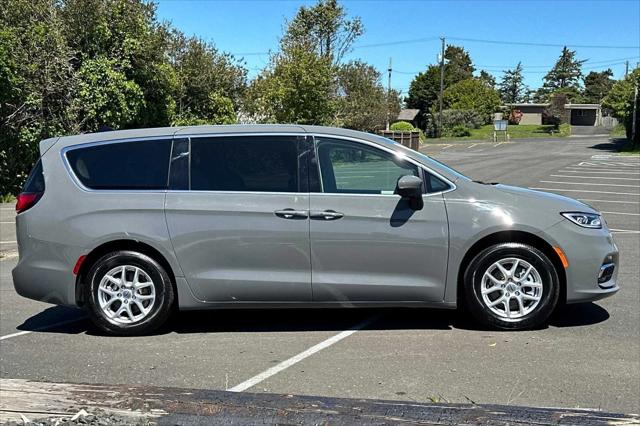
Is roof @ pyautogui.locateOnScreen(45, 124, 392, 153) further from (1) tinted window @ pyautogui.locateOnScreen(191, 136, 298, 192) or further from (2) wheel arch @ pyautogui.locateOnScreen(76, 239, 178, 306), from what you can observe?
(2) wheel arch @ pyautogui.locateOnScreen(76, 239, 178, 306)

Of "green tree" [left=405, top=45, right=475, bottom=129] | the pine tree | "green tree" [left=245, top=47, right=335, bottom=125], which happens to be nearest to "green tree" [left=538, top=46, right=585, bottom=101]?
the pine tree

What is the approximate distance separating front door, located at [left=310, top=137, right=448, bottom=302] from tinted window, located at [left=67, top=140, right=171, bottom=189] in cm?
140

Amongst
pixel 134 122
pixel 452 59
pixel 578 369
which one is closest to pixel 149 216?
pixel 578 369

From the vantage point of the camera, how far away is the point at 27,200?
550 centimetres

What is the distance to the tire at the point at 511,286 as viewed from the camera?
520 centimetres

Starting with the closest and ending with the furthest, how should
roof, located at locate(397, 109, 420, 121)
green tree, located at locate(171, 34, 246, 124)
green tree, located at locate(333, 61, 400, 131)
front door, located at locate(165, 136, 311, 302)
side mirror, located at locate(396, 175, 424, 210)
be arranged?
side mirror, located at locate(396, 175, 424, 210) < front door, located at locate(165, 136, 311, 302) < green tree, located at locate(171, 34, 246, 124) < green tree, located at locate(333, 61, 400, 131) < roof, located at locate(397, 109, 420, 121)

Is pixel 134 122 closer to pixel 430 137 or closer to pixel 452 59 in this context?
pixel 430 137

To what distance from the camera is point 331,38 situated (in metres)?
33.6

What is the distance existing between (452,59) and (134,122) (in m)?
101

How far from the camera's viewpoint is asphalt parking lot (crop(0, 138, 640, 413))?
13.7 ft

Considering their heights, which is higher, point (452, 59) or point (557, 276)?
point (452, 59)

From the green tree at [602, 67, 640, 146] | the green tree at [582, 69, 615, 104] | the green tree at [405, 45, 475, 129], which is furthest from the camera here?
the green tree at [582, 69, 615, 104]

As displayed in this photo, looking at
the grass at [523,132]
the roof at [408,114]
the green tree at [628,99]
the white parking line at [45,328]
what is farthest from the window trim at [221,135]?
the roof at [408,114]

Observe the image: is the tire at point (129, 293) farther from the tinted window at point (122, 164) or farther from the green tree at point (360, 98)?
the green tree at point (360, 98)
